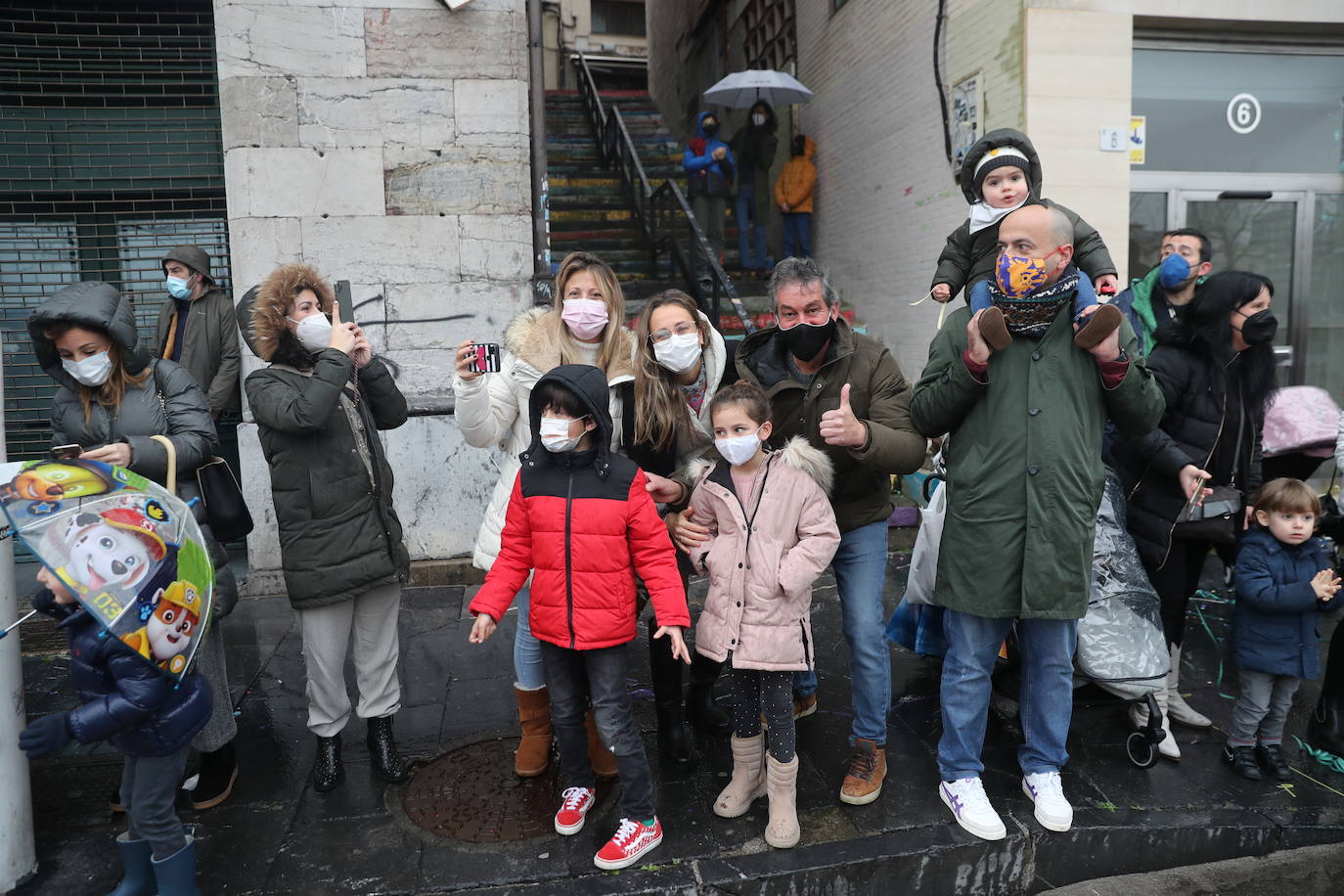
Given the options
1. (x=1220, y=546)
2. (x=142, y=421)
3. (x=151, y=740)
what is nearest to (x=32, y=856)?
(x=151, y=740)

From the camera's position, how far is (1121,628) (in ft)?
11.2

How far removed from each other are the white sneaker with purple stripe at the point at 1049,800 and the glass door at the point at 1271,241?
571cm

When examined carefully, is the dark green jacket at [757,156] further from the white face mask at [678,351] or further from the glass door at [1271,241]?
the white face mask at [678,351]

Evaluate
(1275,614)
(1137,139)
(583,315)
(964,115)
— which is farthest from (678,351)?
(1137,139)

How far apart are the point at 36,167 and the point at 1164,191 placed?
857 centimetres

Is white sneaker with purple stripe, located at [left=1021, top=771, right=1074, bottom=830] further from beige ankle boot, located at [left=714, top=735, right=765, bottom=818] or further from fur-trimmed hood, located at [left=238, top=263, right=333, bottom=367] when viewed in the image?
fur-trimmed hood, located at [left=238, top=263, right=333, bottom=367]

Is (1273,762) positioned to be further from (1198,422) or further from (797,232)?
(797,232)

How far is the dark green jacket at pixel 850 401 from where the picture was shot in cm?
317

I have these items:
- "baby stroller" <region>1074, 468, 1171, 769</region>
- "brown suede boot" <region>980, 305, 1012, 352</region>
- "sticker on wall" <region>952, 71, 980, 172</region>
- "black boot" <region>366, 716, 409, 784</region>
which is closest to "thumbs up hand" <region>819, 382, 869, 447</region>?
"brown suede boot" <region>980, 305, 1012, 352</region>

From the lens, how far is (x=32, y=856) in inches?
112

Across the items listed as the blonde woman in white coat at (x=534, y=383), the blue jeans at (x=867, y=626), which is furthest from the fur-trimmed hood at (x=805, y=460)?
the blonde woman in white coat at (x=534, y=383)

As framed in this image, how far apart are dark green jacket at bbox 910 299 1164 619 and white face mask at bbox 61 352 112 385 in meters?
2.91

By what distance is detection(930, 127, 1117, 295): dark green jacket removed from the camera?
335 cm

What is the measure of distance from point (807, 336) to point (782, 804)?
1.66 meters
